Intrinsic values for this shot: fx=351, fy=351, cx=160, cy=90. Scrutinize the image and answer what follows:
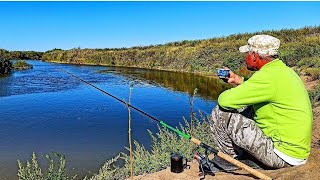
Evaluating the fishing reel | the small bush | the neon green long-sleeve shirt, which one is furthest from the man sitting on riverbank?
the small bush

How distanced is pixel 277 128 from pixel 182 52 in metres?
25.5

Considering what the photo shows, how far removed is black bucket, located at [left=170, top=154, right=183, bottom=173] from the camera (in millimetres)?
3517

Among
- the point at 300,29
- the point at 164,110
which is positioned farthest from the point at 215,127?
the point at 300,29

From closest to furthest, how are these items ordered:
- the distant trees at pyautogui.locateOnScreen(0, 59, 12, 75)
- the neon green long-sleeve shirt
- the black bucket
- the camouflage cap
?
the neon green long-sleeve shirt < the camouflage cap < the black bucket < the distant trees at pyautogui.locateOnScreen(0, 59, 12, 75)

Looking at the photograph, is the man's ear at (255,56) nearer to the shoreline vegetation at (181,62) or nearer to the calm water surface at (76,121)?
the calm water surface at (76,121)

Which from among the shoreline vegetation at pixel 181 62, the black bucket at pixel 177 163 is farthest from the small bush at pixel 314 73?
the black bucket at pixel 177 163

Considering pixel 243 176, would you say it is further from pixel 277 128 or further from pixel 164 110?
pixel 164 110

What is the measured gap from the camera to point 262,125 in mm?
2910

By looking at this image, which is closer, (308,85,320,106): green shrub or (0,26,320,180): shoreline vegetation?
(0,26,320,180): shoreline vegetation

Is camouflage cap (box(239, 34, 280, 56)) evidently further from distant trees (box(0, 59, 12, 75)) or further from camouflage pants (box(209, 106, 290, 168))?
distant trees (box(0, 59, 12, 75))

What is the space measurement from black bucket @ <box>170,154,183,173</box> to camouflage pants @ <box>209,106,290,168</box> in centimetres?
62

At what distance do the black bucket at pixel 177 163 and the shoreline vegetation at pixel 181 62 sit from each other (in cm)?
51

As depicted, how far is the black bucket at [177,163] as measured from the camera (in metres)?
3.52

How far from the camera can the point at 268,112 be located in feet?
9.09
